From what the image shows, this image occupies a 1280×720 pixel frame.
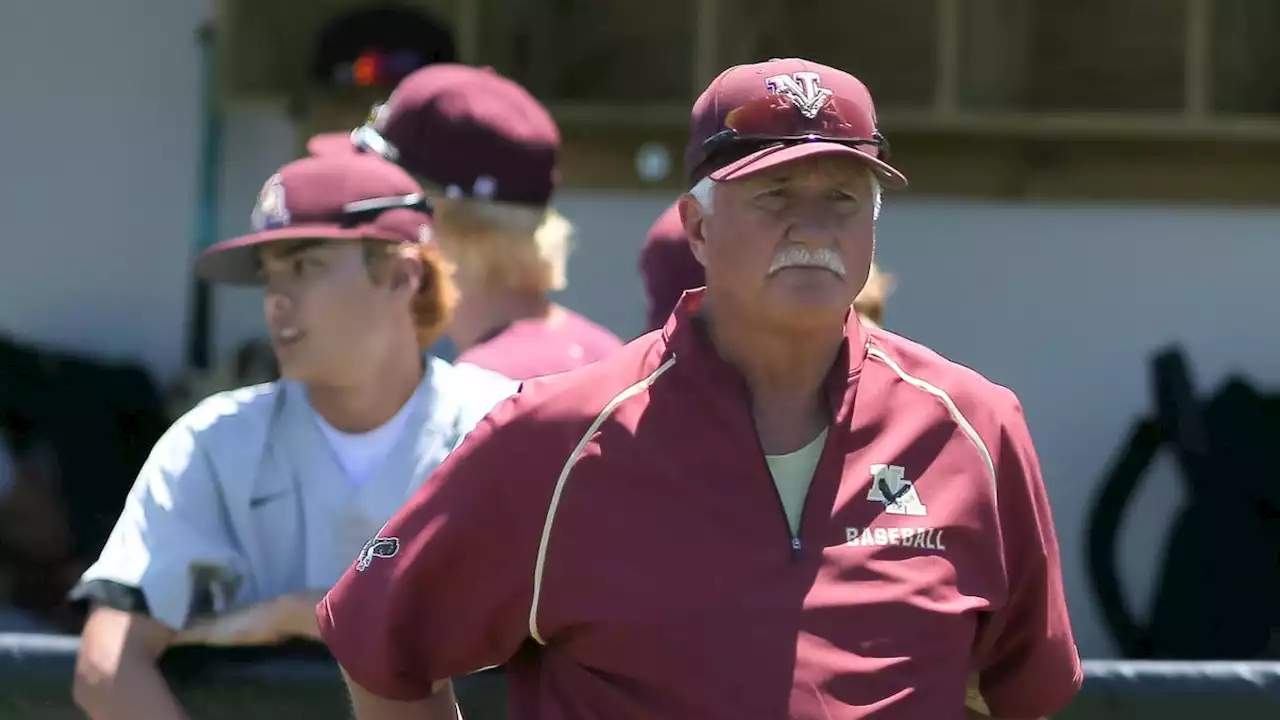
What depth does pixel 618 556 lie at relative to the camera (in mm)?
1713

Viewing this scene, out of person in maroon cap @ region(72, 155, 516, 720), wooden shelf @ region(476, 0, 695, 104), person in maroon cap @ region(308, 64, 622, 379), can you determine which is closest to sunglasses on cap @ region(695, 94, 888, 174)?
person in maroon cap @ region(72, 155, 516, 720)

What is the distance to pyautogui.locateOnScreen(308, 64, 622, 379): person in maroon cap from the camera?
284 centimetres

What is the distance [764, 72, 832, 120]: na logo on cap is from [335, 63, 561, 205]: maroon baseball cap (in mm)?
1148

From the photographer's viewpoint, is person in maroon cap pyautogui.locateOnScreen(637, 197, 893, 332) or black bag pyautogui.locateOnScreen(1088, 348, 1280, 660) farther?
black bag pyautogui.locateOnScreen(1088, 348, 1280, 660)

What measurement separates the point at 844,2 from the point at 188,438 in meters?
2.85

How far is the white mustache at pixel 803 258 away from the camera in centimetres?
171

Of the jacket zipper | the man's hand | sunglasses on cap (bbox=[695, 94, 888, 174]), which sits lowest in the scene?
the man's hand

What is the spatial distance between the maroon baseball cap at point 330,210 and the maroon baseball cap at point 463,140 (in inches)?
12.2

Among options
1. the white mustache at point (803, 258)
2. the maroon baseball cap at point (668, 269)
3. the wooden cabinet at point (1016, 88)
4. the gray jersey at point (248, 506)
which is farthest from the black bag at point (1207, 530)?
the white mustache at point (803, 258)

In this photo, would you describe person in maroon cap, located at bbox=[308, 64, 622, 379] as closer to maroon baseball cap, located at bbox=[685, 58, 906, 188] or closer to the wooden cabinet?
maroon baseball cap, located at bbox=[685, 58, 906, 188]

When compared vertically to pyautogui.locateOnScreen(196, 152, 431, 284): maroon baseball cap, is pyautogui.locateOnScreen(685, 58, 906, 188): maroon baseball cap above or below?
above

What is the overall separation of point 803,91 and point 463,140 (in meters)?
1.19

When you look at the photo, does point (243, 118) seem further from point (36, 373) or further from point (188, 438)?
point (188, 438)

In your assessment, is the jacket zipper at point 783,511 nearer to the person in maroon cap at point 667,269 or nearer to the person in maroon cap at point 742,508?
the person in maroon cap at point 742,508
